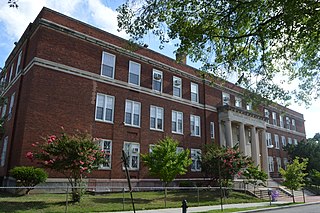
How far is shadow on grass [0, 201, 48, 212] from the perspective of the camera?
12.2 meters

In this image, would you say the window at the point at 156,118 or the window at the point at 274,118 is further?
the window at the point at 274,118

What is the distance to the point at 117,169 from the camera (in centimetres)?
2245

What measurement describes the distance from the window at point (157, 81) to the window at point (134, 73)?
1.96 m

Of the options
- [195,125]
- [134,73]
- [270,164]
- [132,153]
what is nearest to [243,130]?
[195,125]

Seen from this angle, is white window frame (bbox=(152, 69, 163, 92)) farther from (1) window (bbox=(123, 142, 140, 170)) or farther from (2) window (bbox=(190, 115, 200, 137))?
(1) window (bbox=(123, 142, 140, 170))

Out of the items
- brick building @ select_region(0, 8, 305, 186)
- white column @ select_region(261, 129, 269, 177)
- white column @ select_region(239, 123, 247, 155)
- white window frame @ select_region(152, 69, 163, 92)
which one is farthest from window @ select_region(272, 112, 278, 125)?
white window frame @ select_region(152, 69, 163, 92)

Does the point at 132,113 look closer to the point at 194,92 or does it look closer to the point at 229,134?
the point at 194,92

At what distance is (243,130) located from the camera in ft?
110

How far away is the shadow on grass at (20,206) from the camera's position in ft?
39.9

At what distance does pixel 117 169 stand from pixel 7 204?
33.1 feet

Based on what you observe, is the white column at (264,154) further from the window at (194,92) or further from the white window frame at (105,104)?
the white window frame at (105,104)

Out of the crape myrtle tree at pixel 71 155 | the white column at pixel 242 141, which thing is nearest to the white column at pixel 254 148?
the white column at pixel 242 141

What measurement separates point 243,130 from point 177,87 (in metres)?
10.5

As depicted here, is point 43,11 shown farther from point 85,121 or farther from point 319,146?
point 319,146
